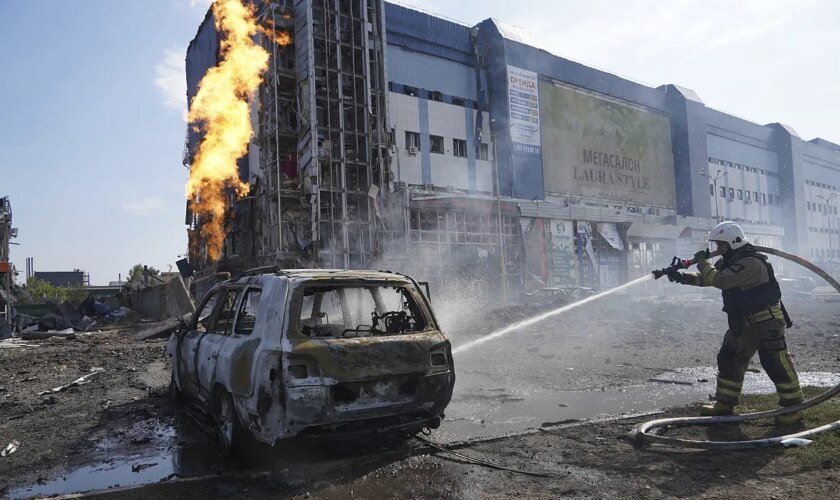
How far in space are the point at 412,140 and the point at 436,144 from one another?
1.75 metres

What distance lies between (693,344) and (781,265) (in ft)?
138

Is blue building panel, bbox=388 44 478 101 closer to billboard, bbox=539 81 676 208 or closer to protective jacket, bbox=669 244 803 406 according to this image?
billboard, bbox=539 81 676 208

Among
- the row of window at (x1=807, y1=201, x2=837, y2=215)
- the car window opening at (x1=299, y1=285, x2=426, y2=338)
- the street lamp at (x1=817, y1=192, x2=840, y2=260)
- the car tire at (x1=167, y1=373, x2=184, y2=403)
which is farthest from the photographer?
the street lamp at (x1=817, y1=192, x2=840, y2=260)

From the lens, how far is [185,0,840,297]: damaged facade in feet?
72.6

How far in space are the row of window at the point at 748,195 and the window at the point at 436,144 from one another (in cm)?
2869

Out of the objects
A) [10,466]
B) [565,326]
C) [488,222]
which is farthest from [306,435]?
[488,222]

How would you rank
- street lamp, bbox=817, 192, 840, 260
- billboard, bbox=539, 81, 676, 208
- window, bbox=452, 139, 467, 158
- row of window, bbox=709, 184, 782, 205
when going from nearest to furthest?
window, bbox=452, 139, 467, 158, billboard, bbox=539, 81, 676, 208, row of window, bbox=709, 184, 782, 205, street lamp, bbox=817, 192, 840, 260

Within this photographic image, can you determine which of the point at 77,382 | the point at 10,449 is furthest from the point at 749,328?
the point at 77,382

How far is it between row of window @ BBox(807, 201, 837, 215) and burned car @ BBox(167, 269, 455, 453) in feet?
230

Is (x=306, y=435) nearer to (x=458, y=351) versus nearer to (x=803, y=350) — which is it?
(x=458, y=351)

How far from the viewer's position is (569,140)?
35.2 meters

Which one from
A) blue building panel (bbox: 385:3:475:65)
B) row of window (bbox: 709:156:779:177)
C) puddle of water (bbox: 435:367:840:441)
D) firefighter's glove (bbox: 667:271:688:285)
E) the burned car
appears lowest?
puddle of water (bbox: 435:367:840:441)

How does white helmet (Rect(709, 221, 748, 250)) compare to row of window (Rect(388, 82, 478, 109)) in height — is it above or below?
below

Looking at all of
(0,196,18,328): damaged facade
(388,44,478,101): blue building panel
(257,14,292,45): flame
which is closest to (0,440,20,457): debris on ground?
(0,196,18,328): damaged facade
